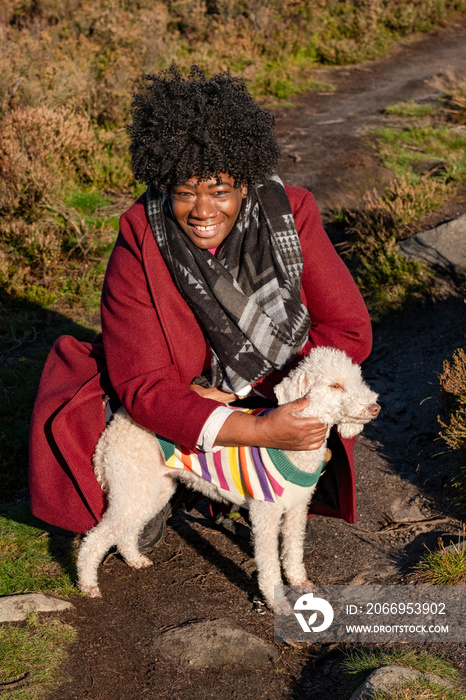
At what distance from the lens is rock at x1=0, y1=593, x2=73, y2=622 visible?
3.44 m

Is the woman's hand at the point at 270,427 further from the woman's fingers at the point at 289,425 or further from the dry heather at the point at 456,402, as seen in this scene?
the dry heather at the point at 456,402

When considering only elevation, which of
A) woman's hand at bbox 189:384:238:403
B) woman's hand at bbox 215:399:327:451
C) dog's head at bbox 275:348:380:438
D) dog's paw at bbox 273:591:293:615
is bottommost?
dog's paw at bbox 273:591:293:615

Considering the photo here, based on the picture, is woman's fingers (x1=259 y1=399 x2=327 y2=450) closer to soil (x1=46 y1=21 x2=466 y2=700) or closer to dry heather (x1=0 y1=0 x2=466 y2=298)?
soil (x1=46 y1=21 x2=466 y2=700)

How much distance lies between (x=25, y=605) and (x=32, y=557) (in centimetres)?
55

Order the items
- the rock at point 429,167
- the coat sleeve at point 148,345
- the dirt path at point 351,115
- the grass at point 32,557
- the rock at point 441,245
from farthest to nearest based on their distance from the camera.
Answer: the dirt path at point 351,115 < the rock at point 429,167 < the rock at point 441,245 < the grass at point 32,557 < the coat sleeve at point 148,345

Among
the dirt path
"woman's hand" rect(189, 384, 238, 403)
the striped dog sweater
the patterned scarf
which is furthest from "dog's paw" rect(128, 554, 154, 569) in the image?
the dirt path

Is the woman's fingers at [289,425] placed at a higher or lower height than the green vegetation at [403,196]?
higher

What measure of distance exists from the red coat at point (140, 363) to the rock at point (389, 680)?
0.93 meters

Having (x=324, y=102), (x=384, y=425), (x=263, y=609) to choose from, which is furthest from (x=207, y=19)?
(x=263, y=609)

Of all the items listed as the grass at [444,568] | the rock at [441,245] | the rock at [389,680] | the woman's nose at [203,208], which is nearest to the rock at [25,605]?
the rock at [389,680]

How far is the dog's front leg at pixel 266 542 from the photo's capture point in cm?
338

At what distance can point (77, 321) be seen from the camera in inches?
270

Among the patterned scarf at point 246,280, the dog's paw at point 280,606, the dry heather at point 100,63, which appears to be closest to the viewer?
the patterned scarf at point 246,280

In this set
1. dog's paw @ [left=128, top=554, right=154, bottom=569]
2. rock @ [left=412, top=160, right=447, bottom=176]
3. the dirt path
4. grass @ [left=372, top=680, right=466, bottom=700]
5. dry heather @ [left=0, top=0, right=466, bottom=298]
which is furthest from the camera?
the dirt path
